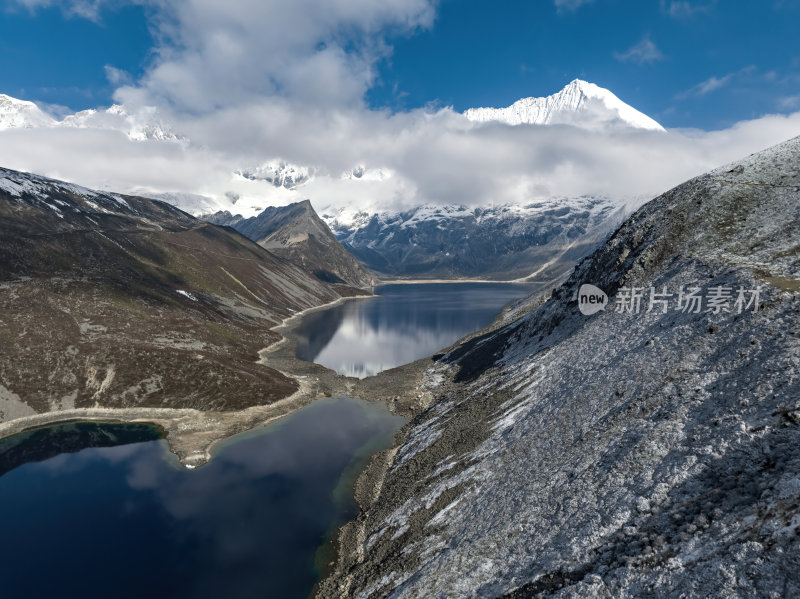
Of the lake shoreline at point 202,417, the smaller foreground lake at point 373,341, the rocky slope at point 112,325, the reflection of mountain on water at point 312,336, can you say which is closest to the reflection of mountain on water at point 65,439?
the lake shoreline at point 202,417

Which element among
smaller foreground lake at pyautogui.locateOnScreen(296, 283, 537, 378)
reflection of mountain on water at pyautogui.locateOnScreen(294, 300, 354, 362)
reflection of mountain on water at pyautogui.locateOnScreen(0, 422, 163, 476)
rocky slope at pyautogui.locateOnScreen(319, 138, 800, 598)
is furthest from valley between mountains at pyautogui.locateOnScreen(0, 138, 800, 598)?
reflection of mountain on water at pyautogui.locateOnScreen(294, 300, 354, 362)

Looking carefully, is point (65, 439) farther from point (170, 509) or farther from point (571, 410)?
point (571, 410)

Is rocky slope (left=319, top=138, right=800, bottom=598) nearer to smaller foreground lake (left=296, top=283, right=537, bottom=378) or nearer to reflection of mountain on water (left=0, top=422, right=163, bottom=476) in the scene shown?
A: reflection of mountain on water (left=0, top=422, right=163, bottom=476)

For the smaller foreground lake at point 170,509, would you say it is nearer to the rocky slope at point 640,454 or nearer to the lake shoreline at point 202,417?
the lake shoreline at point 202,417

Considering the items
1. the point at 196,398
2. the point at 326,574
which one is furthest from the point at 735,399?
the point at 196,398

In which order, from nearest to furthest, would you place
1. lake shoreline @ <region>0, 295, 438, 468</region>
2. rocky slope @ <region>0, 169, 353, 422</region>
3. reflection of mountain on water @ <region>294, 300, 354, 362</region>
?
1. lake shoreline @ <region>0, 295, 438, 468</region>
2. rocky slope @ <region>0, 169, 353, 422</region>
3. reflection of mountain on water @ <region>294, 300, 354, 362</region>

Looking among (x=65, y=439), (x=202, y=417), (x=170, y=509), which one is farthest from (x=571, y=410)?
(x=65, y=439)
